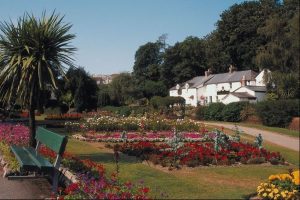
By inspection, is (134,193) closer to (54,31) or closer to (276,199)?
(276,199)

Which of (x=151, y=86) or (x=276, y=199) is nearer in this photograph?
(x=276, y=199)

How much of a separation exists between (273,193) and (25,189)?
4.87 meters

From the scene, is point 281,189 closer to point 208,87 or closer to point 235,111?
point 235,111

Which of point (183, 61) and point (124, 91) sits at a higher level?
point (183, 61)

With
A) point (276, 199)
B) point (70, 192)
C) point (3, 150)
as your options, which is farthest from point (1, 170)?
point (276, 199)

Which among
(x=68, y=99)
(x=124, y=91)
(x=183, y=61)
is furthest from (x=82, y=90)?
(x=183, y=61)

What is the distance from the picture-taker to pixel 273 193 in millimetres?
6637

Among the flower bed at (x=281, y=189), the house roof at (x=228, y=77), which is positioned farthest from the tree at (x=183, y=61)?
the flower bed at (x=281, y=189)

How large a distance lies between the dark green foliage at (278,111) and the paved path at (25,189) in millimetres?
5411

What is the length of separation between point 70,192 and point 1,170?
201 inches

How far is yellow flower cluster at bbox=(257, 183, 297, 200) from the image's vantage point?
646cm

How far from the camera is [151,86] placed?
266ft

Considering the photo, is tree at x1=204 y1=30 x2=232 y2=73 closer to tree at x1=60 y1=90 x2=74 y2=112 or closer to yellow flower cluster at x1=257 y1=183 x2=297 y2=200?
tree at x1=60 y1=90 x2=74 y2=112

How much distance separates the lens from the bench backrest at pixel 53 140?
8.30 m
